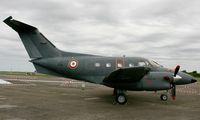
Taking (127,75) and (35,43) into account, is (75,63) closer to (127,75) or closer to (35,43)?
(35,43)

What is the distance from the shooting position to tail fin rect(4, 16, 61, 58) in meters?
17.4

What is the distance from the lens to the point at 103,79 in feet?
54.9

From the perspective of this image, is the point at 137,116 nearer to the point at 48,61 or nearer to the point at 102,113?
the point at 102,113

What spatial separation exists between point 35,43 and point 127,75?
7.14 metres

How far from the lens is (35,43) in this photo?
696 inches

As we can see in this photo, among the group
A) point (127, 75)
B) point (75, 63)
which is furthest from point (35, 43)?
point (127, 75)

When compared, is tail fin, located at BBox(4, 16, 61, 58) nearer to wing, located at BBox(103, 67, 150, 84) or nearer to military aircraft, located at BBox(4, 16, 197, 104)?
military aircraft, located at BBox(4, 16, 197, 104)

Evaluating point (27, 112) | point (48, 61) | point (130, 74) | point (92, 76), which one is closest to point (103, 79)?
point (92, 76)

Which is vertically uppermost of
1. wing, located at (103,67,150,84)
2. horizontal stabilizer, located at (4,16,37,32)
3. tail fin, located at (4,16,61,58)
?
horizontal stabilizer, located at (4,16,37,32)

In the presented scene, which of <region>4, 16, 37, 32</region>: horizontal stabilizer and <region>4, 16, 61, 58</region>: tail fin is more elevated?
<region>4, 16, 37, 32</region>: horizontal stabilizer

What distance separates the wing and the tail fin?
479 centimetres

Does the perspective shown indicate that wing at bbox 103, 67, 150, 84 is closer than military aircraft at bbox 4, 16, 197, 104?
Yes

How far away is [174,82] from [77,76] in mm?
6676

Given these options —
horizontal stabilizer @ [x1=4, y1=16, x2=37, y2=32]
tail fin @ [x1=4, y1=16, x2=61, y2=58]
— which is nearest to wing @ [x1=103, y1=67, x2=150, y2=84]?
tail fin @ [x1=4, y1=16, x2=61, y2=58]
